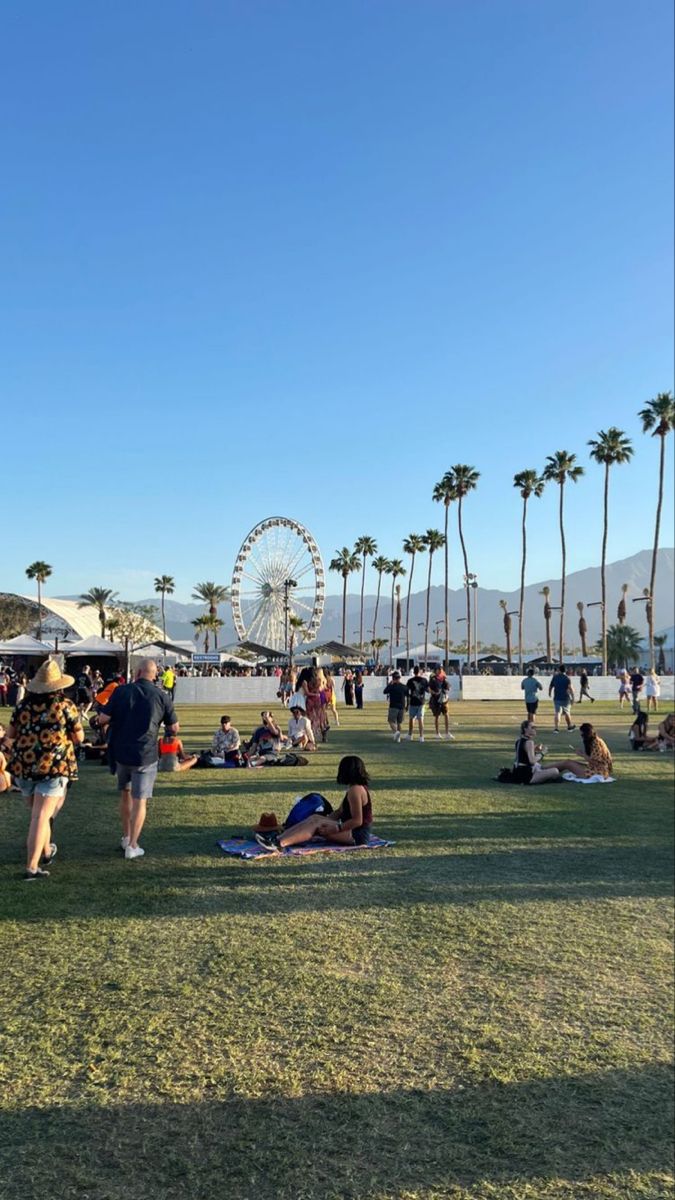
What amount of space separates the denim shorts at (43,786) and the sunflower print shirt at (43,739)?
4cm

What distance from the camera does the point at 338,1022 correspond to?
4129mm

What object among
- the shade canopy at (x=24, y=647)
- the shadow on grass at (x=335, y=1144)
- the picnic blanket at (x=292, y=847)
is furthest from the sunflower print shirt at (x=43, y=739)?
the shade canopy at (x=24, y=647)

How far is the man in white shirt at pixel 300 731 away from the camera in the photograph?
15.9 m

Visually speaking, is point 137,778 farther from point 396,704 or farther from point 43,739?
point 396,704

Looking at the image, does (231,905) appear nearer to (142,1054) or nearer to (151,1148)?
(142,1054)

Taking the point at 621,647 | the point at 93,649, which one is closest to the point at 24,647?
the point at 93,649

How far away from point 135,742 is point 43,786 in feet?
3.04

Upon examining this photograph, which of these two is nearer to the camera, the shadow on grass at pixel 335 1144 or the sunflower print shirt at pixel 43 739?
the shadow on grass at pixel 335 1144

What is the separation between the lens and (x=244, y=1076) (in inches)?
A: 140

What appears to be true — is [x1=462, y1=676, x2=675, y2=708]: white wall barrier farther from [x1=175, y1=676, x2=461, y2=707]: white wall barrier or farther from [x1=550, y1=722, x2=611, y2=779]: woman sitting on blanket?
[x1=550, y1=722, x2=611, y2=779]: woman sitting on blanket

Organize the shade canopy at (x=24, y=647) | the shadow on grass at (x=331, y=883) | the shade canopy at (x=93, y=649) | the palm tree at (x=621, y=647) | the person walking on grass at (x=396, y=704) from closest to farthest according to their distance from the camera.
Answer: the shadow on grass at (x=331, y=883) < the person walking on grass at (x=396, y=704) < the shade canopy at (x=93, y=649) < the shade canopy at (x=24, y=647) < the palm tree at (x=621, y=647)

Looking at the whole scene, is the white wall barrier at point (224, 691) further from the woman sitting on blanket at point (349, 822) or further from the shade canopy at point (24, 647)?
the woman sitting on blanket at point (349, 822)

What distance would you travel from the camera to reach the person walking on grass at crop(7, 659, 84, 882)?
5.99 m

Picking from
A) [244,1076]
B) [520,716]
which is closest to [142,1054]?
[244,1076]
